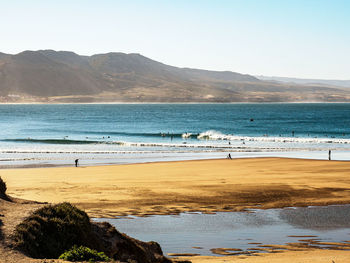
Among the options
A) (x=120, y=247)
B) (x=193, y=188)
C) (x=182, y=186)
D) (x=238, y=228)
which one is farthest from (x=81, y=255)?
(x=182, y=186)

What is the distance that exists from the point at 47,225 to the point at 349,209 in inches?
652

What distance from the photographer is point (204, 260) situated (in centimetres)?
1563

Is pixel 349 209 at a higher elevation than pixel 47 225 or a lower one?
lower

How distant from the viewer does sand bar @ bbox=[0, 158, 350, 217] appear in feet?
83.1

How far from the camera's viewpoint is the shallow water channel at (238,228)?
1838 cm

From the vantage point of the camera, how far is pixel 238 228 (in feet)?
67.3

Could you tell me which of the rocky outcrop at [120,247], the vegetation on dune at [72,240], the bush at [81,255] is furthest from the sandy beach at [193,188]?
the bush at [81,255]

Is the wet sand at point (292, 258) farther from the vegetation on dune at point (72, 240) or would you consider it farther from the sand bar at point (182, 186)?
the sand bar at point (182, 186)

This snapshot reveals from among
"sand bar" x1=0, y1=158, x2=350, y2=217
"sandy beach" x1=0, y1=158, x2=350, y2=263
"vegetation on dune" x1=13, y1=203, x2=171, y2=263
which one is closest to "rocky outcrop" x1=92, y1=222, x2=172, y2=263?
"vegetation on dune" x1=13, y1=203, x2=171, y2=263

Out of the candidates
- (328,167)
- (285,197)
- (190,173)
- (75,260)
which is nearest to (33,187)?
(190,173)

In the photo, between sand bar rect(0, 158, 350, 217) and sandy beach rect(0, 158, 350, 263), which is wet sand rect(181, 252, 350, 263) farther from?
sand bar rect(0, 158, 350, 217)

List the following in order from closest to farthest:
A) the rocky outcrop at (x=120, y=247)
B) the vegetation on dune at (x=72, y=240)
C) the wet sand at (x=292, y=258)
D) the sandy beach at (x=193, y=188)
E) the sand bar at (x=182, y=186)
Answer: the vegetation on dune at (x=72, y=240)
the rocky outcrop at (x=120, y=247)
the wet sand at (x=292, y=258)
the sandy beach at (x=193, y=188)
the sand bar at (x=182, y=186)

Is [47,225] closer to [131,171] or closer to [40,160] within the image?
[131,171]

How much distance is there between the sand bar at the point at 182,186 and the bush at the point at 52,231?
9584 mm
